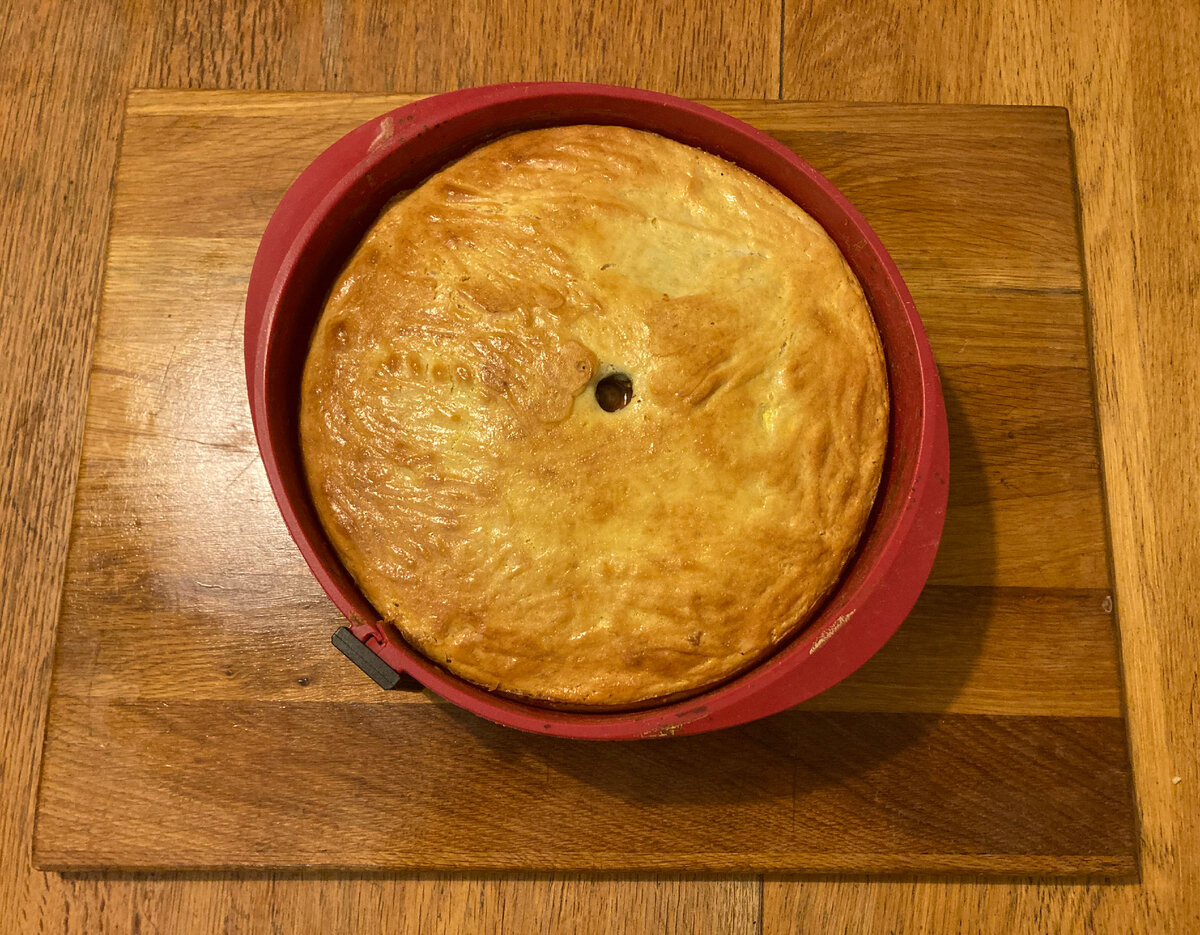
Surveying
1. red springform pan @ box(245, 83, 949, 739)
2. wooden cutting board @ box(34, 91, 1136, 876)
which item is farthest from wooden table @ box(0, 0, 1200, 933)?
red springform pan @ box(245, 83, 949, 739)

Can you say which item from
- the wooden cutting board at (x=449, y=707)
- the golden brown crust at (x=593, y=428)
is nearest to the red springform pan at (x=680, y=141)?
the golden brown crust at (x=593, y=428)

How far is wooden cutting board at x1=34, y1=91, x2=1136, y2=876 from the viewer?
1.25 m

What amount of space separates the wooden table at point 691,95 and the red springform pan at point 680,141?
0.37m

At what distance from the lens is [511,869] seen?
1.26 metres

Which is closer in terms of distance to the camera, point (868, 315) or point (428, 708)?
point (868, 315)

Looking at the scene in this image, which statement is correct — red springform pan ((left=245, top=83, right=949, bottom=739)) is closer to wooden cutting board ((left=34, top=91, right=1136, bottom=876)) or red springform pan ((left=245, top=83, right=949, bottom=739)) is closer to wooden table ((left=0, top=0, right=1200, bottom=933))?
wooden cutting board ((left=34, top=91, right=1136, bottom=876))

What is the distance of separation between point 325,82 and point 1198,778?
70.0 inches

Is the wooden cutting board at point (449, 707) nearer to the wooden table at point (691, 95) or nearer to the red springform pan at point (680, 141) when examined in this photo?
the wooden table at point (691, 95)

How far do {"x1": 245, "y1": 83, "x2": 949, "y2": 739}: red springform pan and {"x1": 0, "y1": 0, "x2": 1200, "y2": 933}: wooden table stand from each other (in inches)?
14.6

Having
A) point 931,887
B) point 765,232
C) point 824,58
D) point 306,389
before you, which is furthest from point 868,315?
point 931,887

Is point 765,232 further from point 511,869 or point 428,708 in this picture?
point 511,869

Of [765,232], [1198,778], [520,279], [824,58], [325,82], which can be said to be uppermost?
[824,58]

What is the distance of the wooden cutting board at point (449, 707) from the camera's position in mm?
1255

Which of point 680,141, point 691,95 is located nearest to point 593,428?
point 680,141
